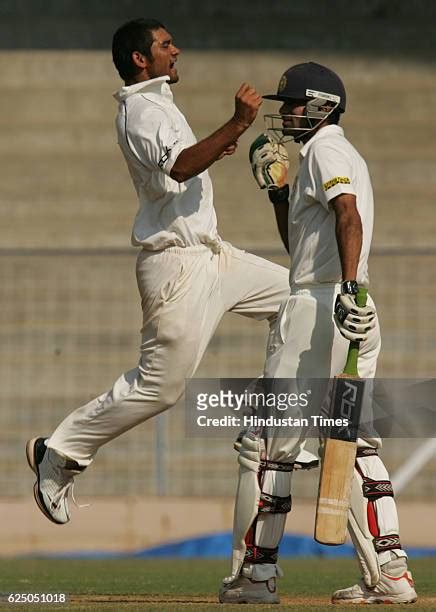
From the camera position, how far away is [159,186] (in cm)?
720

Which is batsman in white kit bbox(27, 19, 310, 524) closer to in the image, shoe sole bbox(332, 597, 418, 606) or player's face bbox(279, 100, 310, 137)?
player's face bbox(279, 100, 310, 137)

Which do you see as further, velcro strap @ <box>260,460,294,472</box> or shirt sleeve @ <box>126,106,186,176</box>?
shirt sleeve @ <box>126,106,186,176</box>

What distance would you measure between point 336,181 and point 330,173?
0.18ft

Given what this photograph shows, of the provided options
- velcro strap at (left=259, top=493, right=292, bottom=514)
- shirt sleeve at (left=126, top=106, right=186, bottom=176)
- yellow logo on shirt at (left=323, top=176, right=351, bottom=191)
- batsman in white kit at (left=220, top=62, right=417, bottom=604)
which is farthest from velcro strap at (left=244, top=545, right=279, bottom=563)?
shirt sleeve at (left=126, top=106, right=186, bottom=176)

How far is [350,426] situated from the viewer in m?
6.66

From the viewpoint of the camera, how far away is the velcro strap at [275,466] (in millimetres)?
6793

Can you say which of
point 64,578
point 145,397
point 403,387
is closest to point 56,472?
point 145,397

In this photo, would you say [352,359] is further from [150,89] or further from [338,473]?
[150,89]

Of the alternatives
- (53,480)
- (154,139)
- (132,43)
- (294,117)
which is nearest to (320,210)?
(294,117)

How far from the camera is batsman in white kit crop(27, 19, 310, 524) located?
283 inches

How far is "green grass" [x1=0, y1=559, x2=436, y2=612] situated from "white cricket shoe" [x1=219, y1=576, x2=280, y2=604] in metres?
0.09

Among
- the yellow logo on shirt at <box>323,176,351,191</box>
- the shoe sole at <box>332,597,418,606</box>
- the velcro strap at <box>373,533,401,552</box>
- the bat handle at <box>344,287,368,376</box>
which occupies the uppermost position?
the yellow logo on shirt at <box>323,176,351,191</box>

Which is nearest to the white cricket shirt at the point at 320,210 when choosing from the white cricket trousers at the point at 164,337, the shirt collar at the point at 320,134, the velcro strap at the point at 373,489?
the shirt collar at the point at 320,134

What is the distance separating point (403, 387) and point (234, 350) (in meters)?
1.35
